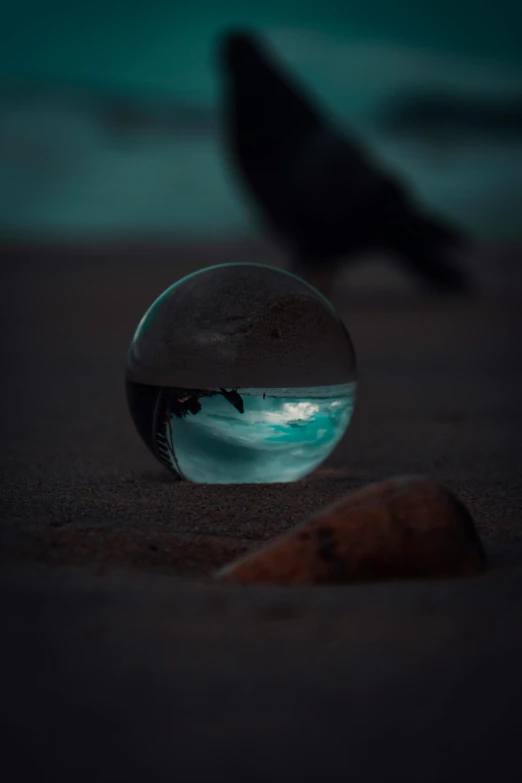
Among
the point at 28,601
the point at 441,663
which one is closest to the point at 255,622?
the point at 441,663

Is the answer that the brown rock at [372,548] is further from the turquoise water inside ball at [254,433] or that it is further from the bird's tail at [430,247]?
the bird's tail at [430,247]

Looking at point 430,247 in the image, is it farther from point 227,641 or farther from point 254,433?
point 227,641

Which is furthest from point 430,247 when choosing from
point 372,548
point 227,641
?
point 227,641

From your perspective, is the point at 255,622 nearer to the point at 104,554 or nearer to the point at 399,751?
the point at 399,751

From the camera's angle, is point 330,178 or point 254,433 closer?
point 254,433

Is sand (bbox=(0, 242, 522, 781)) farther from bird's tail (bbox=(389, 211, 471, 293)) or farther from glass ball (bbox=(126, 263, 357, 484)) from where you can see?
bird's tail (bbox=(389, 211, 471, 293))

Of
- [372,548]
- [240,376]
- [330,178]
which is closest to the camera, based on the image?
[372,548]
